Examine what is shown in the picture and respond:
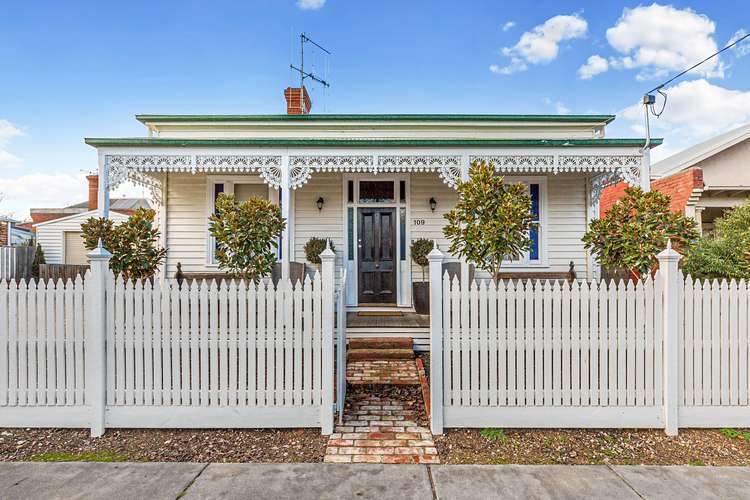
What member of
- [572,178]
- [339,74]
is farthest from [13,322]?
[339,74]

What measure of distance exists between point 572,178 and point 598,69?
24.5ft

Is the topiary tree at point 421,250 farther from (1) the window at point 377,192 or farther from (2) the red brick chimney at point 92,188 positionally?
(2) the red brick chimney at point 92,188

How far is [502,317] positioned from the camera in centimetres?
374

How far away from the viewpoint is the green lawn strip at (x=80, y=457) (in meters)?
3.29

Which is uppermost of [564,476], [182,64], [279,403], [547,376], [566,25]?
[566,25]

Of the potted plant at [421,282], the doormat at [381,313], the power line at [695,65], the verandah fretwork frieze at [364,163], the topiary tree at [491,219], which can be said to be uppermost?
the power line at [695,65]

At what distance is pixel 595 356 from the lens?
3699 millimetres

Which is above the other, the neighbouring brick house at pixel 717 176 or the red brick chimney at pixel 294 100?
the red brick chimney at pixel 294 100

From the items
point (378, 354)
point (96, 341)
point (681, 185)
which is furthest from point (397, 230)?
point (681, 185)

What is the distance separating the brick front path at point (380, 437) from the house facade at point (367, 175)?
7.14 ft

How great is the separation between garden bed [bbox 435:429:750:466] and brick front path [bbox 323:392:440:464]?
8.2 inches

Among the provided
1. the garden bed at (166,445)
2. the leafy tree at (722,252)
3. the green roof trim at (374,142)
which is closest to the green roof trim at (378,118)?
the green roof trim at (374,142)

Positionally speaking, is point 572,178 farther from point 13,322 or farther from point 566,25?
point 13,322

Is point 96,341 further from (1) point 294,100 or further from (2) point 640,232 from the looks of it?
(1) point 294,100
